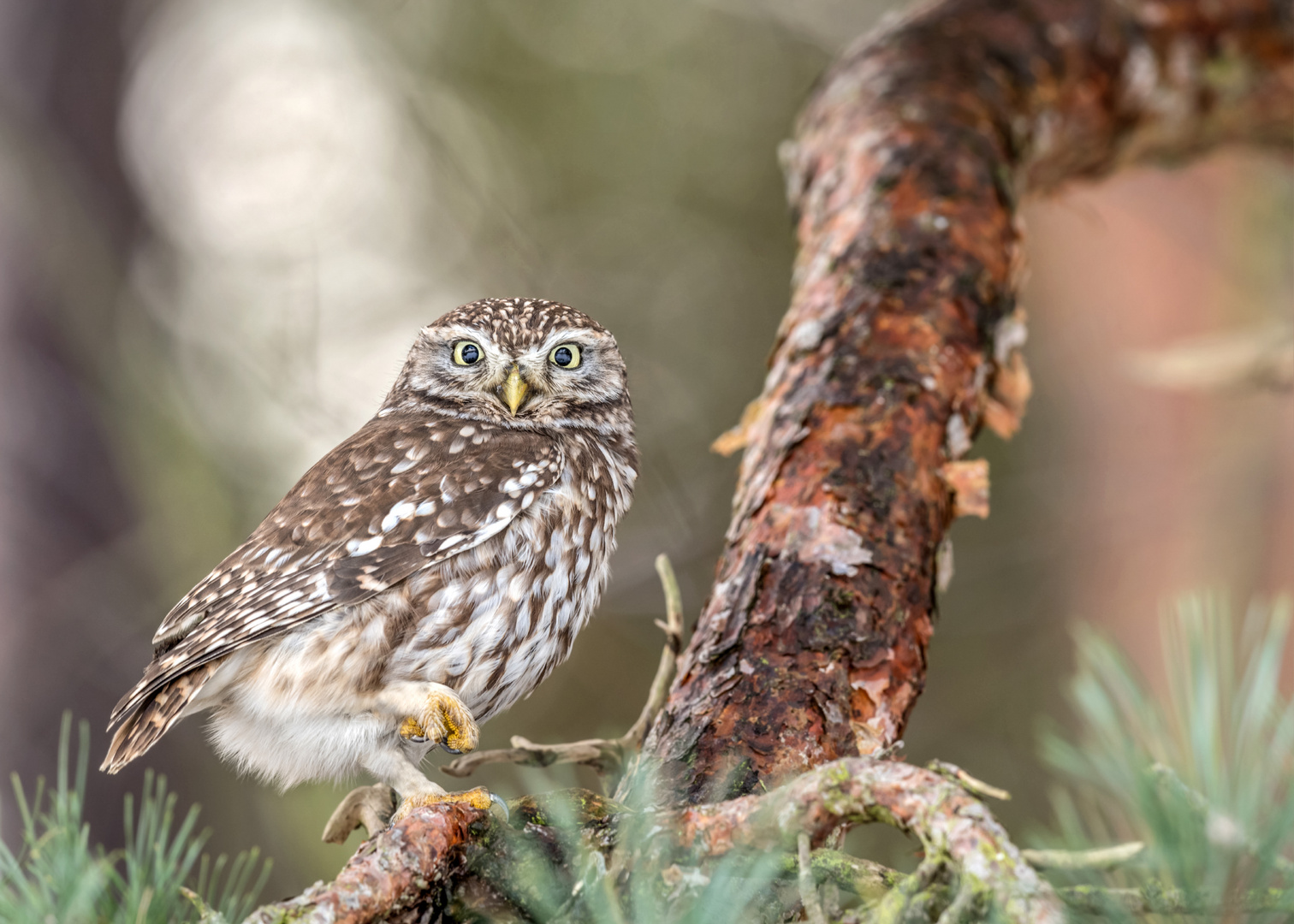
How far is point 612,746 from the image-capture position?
1982mm

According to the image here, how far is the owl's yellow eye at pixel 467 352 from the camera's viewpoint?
106 inches

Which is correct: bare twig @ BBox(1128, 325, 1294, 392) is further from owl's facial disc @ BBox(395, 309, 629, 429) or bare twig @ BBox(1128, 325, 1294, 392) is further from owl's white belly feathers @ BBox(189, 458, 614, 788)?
owl's white belly feathers @ BBox(189, 458, 614, 788)

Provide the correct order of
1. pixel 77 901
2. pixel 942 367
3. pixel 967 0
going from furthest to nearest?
pixel 967 0 < pixel 942 367 < pixel 77 901

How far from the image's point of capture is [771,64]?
6.56 meters

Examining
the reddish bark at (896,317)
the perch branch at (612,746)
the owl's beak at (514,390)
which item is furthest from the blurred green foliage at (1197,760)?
the owl's beak at (514,390)

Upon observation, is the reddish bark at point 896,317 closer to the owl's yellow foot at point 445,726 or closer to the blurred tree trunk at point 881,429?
the blurred tree trunk at point 881,429

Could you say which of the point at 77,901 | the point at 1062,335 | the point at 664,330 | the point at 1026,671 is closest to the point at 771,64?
the point at 664,330

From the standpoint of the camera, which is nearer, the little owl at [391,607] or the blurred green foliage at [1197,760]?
the blurred green foliage at [1197,760]

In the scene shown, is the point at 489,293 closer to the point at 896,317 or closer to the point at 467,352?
the point at 467,352

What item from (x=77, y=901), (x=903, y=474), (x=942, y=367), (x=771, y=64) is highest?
(x=771, y=64)

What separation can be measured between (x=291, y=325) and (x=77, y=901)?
3.35m

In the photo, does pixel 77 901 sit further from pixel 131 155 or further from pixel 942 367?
pixel 131 155

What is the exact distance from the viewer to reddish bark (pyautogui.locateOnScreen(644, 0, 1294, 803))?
1.82 metres

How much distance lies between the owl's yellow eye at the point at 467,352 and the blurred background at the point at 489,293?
811 millimetres
